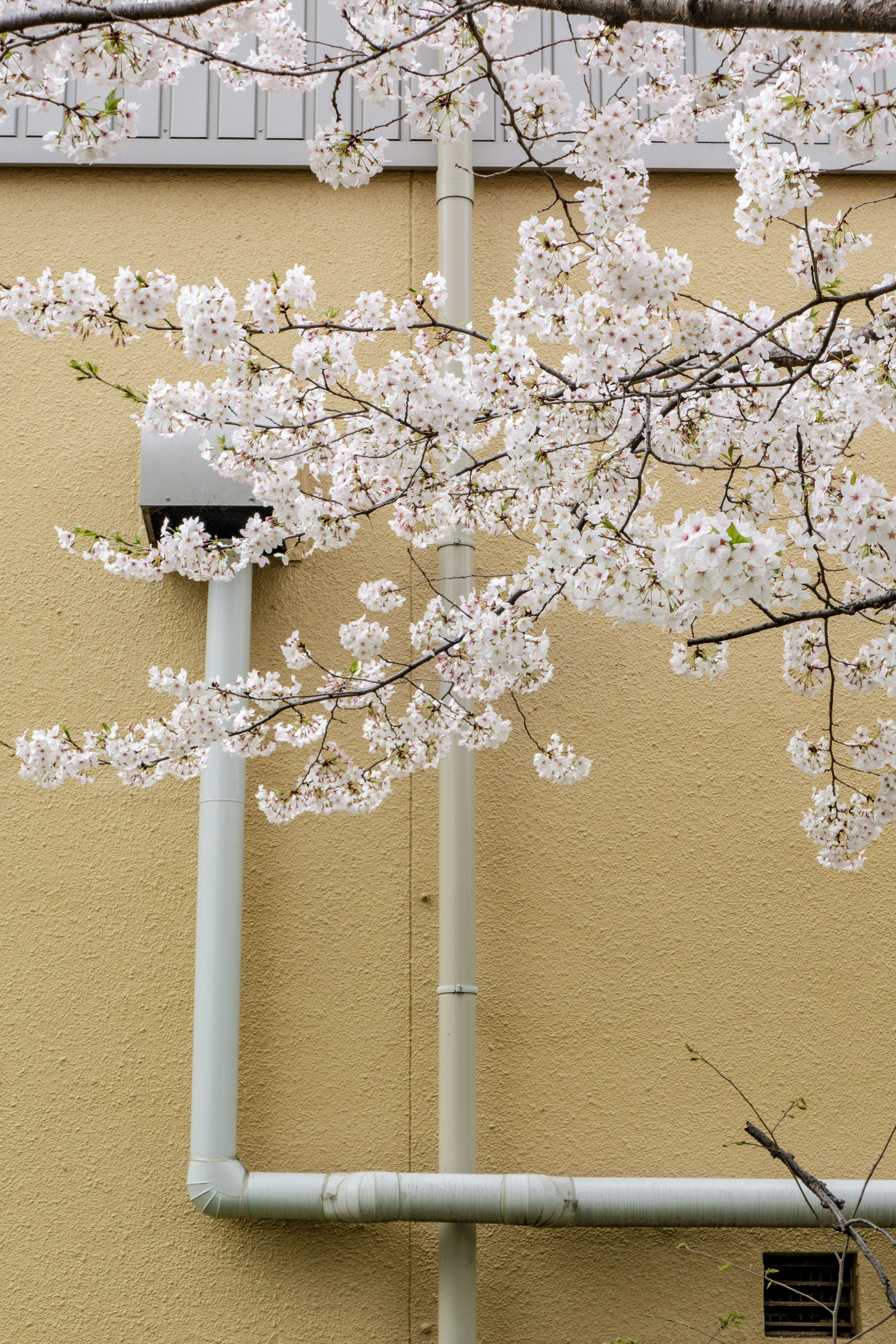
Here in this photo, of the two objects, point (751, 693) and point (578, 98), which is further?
point (578, 98)

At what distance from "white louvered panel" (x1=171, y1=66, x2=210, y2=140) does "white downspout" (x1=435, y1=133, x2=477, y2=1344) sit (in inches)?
28.2

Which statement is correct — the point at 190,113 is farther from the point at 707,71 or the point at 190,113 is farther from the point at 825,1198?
the point at 825,1198

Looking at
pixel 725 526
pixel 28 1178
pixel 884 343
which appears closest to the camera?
pixel 725 526

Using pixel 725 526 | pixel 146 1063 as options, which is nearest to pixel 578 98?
pixel 725 526

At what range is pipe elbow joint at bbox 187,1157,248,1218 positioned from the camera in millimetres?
2744

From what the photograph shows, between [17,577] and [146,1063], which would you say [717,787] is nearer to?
[146,1063]

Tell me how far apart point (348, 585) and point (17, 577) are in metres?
0.91

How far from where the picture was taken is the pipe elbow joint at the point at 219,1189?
9.00 ft

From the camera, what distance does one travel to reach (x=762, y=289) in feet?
11.5

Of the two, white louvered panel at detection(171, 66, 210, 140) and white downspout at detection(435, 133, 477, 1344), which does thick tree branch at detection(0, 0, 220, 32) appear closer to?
white downspout at detection(435, 133, 477, 1344)

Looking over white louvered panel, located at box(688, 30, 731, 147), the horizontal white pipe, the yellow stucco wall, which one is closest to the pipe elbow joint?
the horizontal white pipe

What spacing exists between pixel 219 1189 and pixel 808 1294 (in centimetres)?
144

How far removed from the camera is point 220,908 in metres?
2.93

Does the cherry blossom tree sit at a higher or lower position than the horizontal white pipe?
higher
